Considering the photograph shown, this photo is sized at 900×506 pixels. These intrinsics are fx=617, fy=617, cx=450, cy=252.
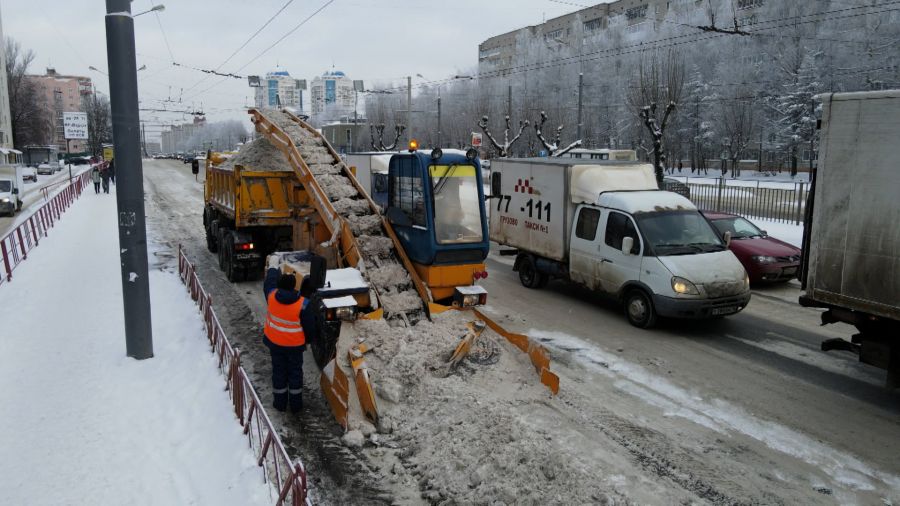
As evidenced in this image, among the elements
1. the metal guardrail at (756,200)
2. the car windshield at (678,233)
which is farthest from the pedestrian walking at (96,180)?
the car windshield at (678,233)

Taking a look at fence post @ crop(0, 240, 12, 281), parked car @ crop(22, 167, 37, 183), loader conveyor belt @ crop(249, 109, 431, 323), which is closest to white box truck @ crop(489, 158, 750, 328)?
loader conveyor belt @ crop(249, 109, 431, 323)

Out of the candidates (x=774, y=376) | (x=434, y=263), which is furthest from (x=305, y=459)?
(x=774, y=376)

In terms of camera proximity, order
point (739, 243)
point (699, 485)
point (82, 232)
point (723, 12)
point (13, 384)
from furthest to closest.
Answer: point (723, 12) → point (82, 232) → point (739, 243) → point (13, 384) → point (699, 485)

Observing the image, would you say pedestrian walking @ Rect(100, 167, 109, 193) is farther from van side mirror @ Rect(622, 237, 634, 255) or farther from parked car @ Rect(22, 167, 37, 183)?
van side mirror @ Rect(622, 237, 634, 255)

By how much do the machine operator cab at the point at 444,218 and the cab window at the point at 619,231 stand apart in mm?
3467

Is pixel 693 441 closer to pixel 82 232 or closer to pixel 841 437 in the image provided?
pixel 841 437

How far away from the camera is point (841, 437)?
676 cm

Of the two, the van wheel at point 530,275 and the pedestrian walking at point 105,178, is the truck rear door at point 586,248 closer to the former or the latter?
the van wheel at point 530,275

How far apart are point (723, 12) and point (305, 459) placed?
59.5 metres

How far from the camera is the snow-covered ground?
17.7 ft

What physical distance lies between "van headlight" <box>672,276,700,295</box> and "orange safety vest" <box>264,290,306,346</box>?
6.10 meters

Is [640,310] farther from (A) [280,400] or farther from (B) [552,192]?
(A) [280,400]

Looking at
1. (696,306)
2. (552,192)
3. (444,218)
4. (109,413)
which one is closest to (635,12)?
(552,192)

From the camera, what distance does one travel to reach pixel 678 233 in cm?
1084
